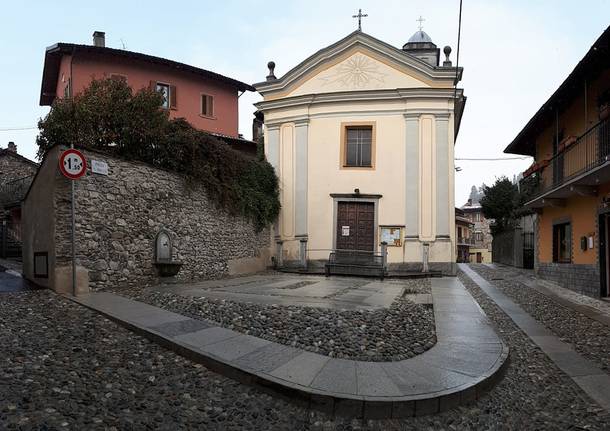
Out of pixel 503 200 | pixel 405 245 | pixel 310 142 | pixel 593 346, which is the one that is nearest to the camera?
pixel 593 346

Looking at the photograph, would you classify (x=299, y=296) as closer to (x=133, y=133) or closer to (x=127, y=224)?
(x=127, y=224)

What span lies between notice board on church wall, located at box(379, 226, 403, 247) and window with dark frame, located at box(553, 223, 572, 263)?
5.29 metres

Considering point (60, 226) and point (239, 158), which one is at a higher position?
point (239, 158)

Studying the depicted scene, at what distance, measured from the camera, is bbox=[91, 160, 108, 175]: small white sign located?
8.35 meters

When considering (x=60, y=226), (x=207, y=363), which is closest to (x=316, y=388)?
(x=207, y=363)

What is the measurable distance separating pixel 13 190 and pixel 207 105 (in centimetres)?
1191

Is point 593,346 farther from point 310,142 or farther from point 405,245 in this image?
point 310,142

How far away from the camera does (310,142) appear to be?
1827 cm

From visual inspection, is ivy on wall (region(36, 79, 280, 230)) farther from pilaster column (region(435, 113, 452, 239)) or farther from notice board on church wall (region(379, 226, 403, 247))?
pilaster column (region(435, 113, 452, 239))

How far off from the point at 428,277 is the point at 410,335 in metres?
10.2

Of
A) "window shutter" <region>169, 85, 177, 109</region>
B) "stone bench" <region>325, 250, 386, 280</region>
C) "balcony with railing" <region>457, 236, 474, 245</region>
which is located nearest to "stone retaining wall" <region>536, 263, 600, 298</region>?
"stone bench" <region>325, 250, 386, 280</region>

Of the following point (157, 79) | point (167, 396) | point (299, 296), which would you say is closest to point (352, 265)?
point (299, 296)

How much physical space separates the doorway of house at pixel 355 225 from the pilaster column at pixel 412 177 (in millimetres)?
1437

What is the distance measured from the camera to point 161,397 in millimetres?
3568
